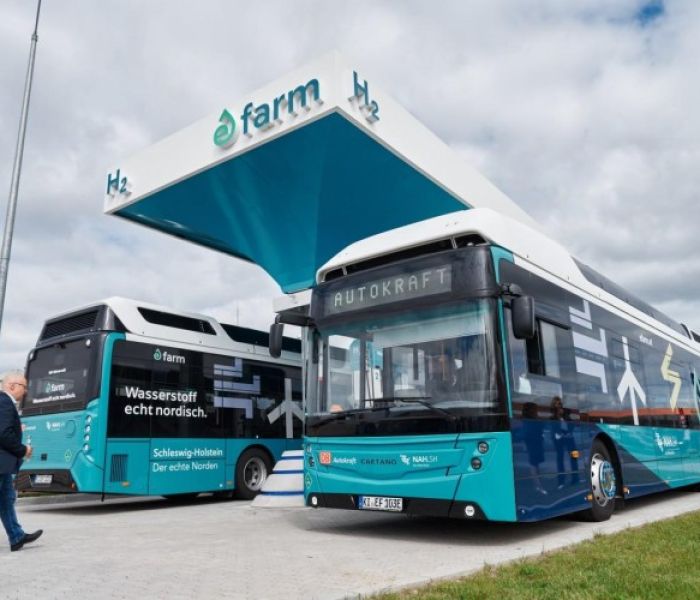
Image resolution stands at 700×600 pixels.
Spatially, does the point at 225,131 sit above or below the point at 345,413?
above

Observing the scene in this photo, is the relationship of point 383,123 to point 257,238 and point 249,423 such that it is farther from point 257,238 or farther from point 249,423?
point 249,423

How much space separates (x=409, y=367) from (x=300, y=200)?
32.1ft

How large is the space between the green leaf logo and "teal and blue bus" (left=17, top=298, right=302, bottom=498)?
4.34 m

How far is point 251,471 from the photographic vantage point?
1372 cm

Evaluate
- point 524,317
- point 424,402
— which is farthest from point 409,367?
point 524,317

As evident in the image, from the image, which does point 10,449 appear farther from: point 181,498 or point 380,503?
point 181,498

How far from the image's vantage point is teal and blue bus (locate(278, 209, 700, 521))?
659 centimetres

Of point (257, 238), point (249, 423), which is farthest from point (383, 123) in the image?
point (249, 423)

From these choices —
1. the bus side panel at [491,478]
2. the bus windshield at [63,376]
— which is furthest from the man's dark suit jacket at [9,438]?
the bus windshield at [63,376]

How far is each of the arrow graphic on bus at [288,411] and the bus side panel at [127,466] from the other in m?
3.24

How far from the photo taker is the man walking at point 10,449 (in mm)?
6508

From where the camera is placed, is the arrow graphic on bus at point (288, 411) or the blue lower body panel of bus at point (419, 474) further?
the arrow graphic on bus at point (288, 411)

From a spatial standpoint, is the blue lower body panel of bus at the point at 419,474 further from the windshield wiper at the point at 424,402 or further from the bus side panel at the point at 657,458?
the bus side panel at the point at 657,458

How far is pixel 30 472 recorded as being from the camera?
11.6 metres
